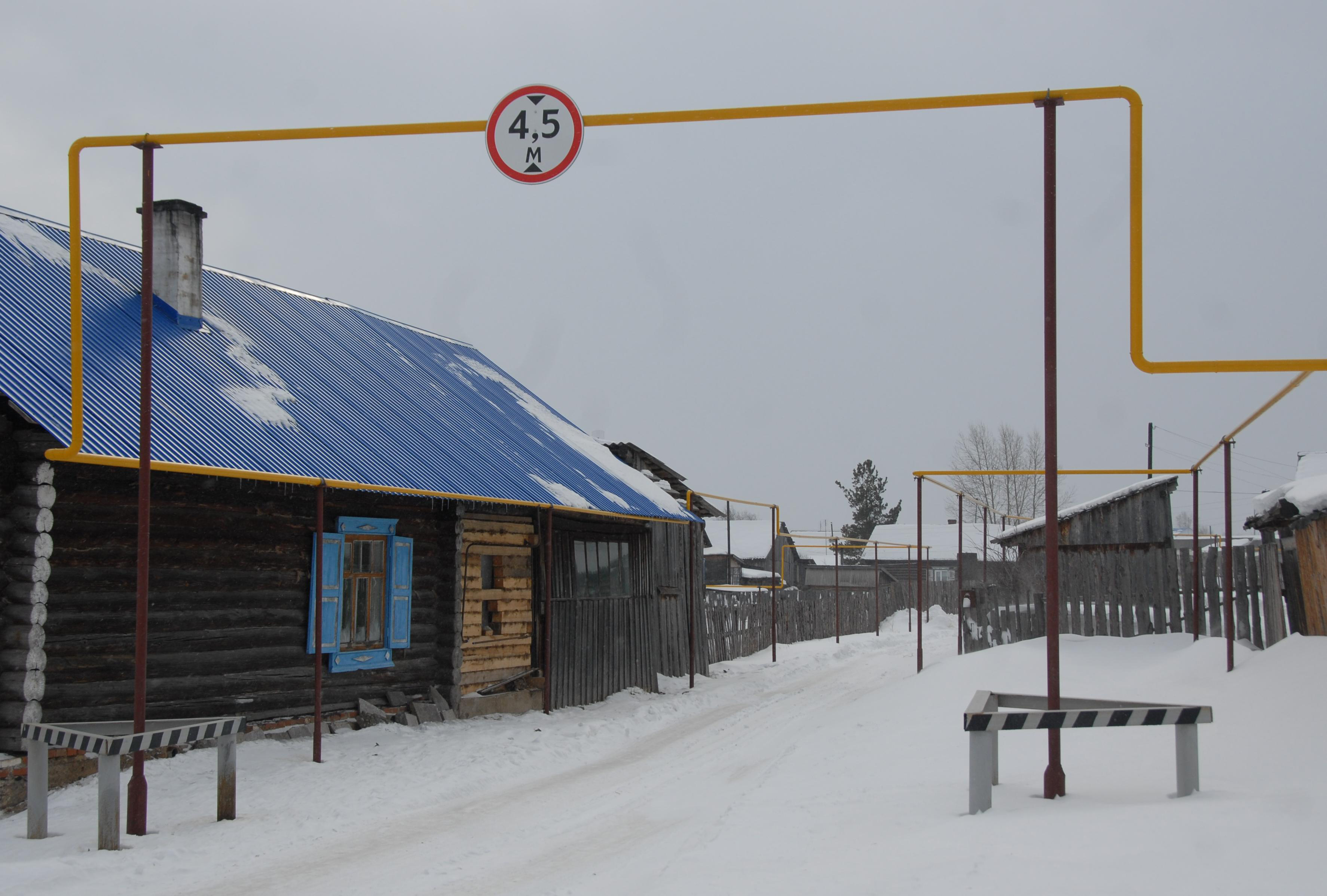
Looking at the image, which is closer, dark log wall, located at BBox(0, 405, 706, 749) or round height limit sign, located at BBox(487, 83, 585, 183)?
round height limit sign, located at BBox(487, 83, 585, 183)

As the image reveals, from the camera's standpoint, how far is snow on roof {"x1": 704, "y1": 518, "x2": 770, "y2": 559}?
182 ft

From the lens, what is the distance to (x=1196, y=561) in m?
13.8

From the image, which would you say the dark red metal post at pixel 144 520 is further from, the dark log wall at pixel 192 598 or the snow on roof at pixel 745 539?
the snow on roof at pixel 745 539

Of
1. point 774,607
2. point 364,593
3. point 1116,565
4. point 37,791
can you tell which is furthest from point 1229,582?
point 774,607

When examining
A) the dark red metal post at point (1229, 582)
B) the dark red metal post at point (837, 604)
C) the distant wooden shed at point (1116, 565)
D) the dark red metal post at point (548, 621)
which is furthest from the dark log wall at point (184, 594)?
the dark red metal post at point (837, 604)

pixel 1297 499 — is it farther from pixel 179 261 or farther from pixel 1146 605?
pixel 179 261

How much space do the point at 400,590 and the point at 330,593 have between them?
4.18 ft

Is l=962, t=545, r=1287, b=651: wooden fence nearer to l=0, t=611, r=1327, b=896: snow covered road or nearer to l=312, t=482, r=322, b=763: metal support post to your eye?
l=0, t=611, r=1327, b=896: snow covered road

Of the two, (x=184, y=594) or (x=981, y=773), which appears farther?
(x=184, y=594)

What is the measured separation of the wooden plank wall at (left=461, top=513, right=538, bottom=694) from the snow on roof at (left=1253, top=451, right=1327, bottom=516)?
400 inches

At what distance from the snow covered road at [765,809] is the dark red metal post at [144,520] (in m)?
0.28

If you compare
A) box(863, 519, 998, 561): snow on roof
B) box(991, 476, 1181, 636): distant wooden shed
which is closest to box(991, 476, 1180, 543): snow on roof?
box(991, 476, 1181, 636): distant wooden shed

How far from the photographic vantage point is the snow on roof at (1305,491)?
11.2 meters

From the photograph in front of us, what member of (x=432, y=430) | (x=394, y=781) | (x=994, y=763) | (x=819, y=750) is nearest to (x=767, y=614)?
(x=432, y=430)
